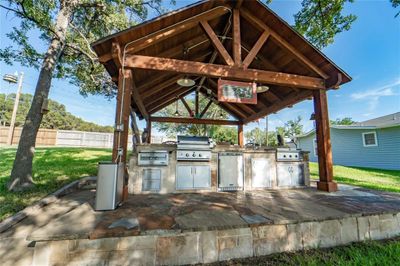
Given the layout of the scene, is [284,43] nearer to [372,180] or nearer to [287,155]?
[287,155]

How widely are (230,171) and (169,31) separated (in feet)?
10.6

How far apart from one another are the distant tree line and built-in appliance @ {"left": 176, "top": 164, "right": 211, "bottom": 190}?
105 feet

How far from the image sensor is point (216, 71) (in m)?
3.59

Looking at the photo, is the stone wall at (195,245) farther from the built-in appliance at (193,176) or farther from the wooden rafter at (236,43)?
the wooden rafter at (236,43)

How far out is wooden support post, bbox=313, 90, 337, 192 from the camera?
3998 mm

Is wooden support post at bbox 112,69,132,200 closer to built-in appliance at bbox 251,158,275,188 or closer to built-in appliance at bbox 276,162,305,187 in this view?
built-in appliance at bbox 251,158,275,188

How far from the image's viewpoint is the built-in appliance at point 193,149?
379cm

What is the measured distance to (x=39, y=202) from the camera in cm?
277

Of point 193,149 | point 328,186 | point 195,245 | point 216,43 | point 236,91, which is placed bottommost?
point 195,245

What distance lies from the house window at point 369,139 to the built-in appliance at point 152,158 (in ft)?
42.9

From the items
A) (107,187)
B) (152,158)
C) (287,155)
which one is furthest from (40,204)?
(287,155)

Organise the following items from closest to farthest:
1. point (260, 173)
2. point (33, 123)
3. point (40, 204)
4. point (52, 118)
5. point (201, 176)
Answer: point (40, 204), point (33, 123), point (201, 176), point (260, 173), point (52, 118)

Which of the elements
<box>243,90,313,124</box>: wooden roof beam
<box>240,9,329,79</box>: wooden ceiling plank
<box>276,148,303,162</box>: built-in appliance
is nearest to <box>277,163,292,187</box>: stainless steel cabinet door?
<box>276,148,303,162</box>: built-in appliance

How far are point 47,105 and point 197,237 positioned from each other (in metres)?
4.12
